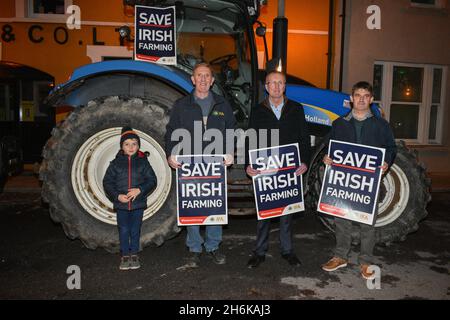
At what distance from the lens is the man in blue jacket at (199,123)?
343cm

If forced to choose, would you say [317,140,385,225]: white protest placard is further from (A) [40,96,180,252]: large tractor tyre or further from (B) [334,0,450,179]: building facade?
(B) [334,0,450,179]: building facade

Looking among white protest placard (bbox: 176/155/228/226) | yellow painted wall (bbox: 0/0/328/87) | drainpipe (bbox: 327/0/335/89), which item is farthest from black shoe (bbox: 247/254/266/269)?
drainpipe (bbox: 327/0/335/89)

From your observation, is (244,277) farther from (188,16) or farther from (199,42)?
(188,16)

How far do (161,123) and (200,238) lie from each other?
3.85 ft

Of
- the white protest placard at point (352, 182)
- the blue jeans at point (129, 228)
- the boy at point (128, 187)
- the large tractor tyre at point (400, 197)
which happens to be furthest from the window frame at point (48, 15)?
the white protest placard at point (352, 182)

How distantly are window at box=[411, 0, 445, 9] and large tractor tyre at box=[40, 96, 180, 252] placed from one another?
28.8 feet

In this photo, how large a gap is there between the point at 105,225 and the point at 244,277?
1.45m

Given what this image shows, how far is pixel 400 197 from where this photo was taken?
4.11 metres

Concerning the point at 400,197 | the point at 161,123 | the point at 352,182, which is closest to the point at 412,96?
the point at 400,197

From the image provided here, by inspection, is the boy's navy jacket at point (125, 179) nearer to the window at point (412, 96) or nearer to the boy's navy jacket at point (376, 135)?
the boy's navy jacket at point (376, 135)

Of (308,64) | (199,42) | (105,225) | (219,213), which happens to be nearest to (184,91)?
(199,42)

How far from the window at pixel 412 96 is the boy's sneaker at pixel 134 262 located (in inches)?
323

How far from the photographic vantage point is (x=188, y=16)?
4.32 meters

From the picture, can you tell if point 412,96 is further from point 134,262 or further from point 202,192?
point 134,262
